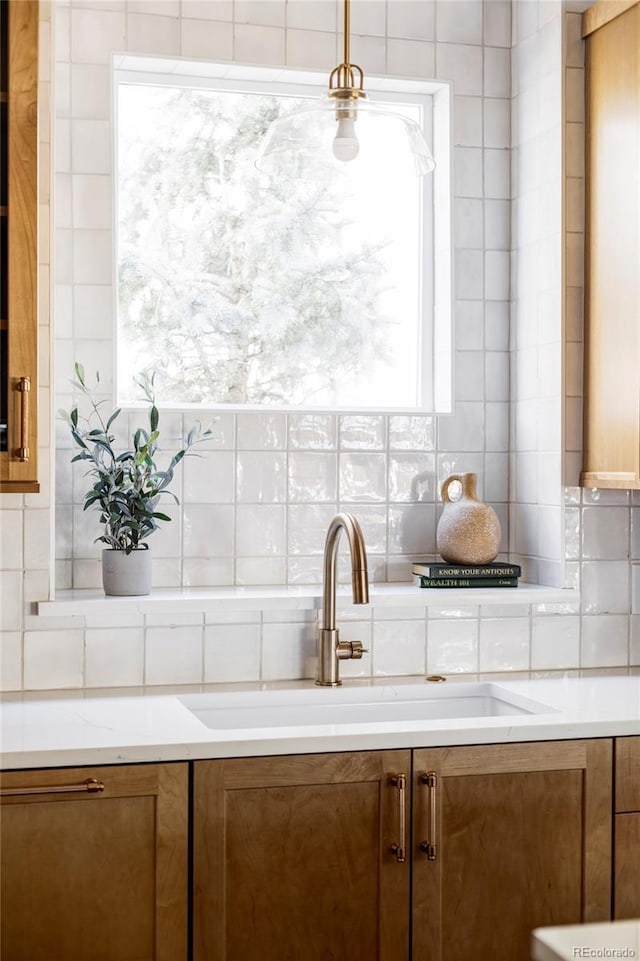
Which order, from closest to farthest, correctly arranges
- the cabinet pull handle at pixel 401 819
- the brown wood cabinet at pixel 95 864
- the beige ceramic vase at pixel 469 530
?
the brown wood cabinet at pixel 95 864, the cabinet pull handle at pixel 401 819, the beige ceramic vase at pixel 469 530

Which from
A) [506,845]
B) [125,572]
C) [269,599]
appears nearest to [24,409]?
[125,572]

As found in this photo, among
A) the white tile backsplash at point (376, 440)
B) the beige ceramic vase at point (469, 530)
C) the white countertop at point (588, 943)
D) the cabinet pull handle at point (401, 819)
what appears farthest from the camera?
the beige ceramic vase at point (469, 530)

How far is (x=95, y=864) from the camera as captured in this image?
6.05 feet

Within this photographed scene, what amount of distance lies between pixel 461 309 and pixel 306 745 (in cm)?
127

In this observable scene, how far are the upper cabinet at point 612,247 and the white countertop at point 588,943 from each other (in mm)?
1383

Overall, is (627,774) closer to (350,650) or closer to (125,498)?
(350,650)

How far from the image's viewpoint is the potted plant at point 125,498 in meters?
2.36

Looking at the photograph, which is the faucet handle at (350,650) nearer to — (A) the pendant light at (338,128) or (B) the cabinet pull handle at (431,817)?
(B) the cabinet pull handle at (431,817)

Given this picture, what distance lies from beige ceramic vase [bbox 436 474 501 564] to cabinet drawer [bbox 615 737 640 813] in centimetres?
63

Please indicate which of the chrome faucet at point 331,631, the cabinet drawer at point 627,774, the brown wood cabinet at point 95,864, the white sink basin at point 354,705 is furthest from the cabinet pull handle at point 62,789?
the cabinet drawer at point 627,774

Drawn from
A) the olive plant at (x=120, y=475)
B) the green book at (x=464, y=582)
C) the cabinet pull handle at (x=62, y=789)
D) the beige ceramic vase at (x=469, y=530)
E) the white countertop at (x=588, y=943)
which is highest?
the olive plant at (x=120, y=475)

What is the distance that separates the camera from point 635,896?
2.07m

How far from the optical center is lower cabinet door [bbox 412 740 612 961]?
1977mm

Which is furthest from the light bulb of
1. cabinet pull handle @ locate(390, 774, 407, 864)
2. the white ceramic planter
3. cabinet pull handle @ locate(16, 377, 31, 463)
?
cabinet pull handle @ locate(390, 774, 407, 864)
